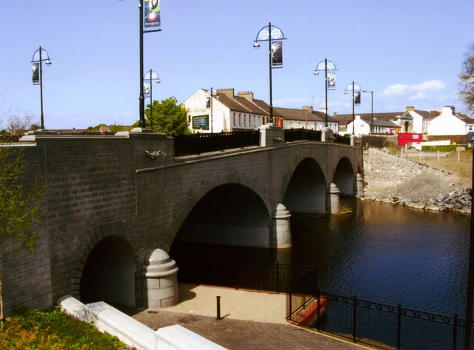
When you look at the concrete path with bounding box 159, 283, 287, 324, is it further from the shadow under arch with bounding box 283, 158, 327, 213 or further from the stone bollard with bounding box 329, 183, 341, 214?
the stone bollard with bounding box 329, 183, 341, 214

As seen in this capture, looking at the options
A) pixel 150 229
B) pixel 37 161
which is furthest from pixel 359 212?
pixel 37 161

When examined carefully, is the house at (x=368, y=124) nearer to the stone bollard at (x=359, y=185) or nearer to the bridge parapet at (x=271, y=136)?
the stone bollard at (x=359, y=185)

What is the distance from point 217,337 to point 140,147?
709cm

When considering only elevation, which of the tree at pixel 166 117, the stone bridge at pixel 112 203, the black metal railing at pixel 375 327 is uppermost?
the tree at pixel 166 117

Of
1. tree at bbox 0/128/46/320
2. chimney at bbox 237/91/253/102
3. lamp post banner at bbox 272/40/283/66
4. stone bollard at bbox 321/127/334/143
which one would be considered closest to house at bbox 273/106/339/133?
chimney at bbox 237/91/253/102

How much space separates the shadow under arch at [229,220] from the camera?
28.6 m

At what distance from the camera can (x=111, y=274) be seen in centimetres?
1784

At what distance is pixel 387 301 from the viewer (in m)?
19.9

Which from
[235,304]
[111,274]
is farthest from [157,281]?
[235,304]

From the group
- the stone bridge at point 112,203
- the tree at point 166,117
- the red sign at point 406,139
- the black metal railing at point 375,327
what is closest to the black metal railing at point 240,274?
the black metal railing at point 375,327

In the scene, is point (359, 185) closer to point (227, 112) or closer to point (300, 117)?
point (227, 112)

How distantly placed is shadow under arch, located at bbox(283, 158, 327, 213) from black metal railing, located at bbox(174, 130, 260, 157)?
49.7 feet

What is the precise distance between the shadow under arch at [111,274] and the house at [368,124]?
253 ft

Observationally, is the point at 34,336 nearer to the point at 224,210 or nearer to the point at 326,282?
the point at 326,282
